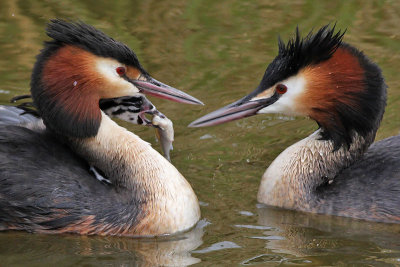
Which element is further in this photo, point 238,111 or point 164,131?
point 164,131

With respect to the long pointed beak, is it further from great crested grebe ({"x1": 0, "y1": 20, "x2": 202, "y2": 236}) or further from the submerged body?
the submerged body

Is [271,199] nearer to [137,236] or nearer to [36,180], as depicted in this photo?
[137,236]

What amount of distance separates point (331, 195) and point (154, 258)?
1.88 meters

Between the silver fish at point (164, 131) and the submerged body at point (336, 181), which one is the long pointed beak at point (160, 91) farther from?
the submerged body at point (336, 181)

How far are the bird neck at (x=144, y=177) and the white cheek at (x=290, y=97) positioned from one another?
1.12 meters

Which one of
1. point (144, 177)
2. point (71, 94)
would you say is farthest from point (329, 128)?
point (71, 94)

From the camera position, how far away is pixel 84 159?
7.74m

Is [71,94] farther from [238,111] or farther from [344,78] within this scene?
[344,78]

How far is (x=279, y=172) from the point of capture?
8.23 metres

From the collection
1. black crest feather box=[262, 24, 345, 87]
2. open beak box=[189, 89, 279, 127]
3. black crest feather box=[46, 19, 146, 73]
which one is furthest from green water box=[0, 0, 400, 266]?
black crest feather box=[46, 19, 146, 73]

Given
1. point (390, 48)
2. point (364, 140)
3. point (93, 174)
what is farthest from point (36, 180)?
point (390, 48)

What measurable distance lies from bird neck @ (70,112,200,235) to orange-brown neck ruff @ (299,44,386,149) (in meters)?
1.44

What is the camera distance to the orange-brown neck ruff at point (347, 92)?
7.77 metres

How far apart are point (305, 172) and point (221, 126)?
180 centimetres
